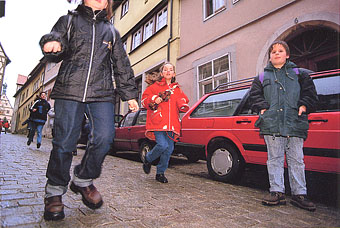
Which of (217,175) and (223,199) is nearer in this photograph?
(223,199)

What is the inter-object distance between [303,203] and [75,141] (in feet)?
7.21

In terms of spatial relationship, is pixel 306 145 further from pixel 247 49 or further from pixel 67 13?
pixel 247 49

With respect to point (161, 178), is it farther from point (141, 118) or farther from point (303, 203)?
point (141, 118)

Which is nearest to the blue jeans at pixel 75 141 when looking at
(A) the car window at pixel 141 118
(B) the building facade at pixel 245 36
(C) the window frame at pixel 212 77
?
(A) the car window at pixel 141 118

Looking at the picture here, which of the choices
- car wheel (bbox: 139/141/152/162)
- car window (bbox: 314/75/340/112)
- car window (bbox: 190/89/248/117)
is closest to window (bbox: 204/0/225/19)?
car window (bbox: 190/89/248/117)

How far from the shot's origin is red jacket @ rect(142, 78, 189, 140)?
3.25 m

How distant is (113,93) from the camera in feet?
6.28

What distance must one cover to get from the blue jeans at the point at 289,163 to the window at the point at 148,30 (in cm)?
1060

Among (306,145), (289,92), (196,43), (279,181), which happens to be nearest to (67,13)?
(289,92)

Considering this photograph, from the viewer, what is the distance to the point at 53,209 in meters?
1.61

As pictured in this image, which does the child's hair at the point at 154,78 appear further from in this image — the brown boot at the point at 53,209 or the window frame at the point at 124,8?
the window frame at the point at 124,8

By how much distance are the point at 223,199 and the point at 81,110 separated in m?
1.73

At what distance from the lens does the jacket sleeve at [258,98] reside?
2.49m

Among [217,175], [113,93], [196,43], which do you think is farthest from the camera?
[196,43]
